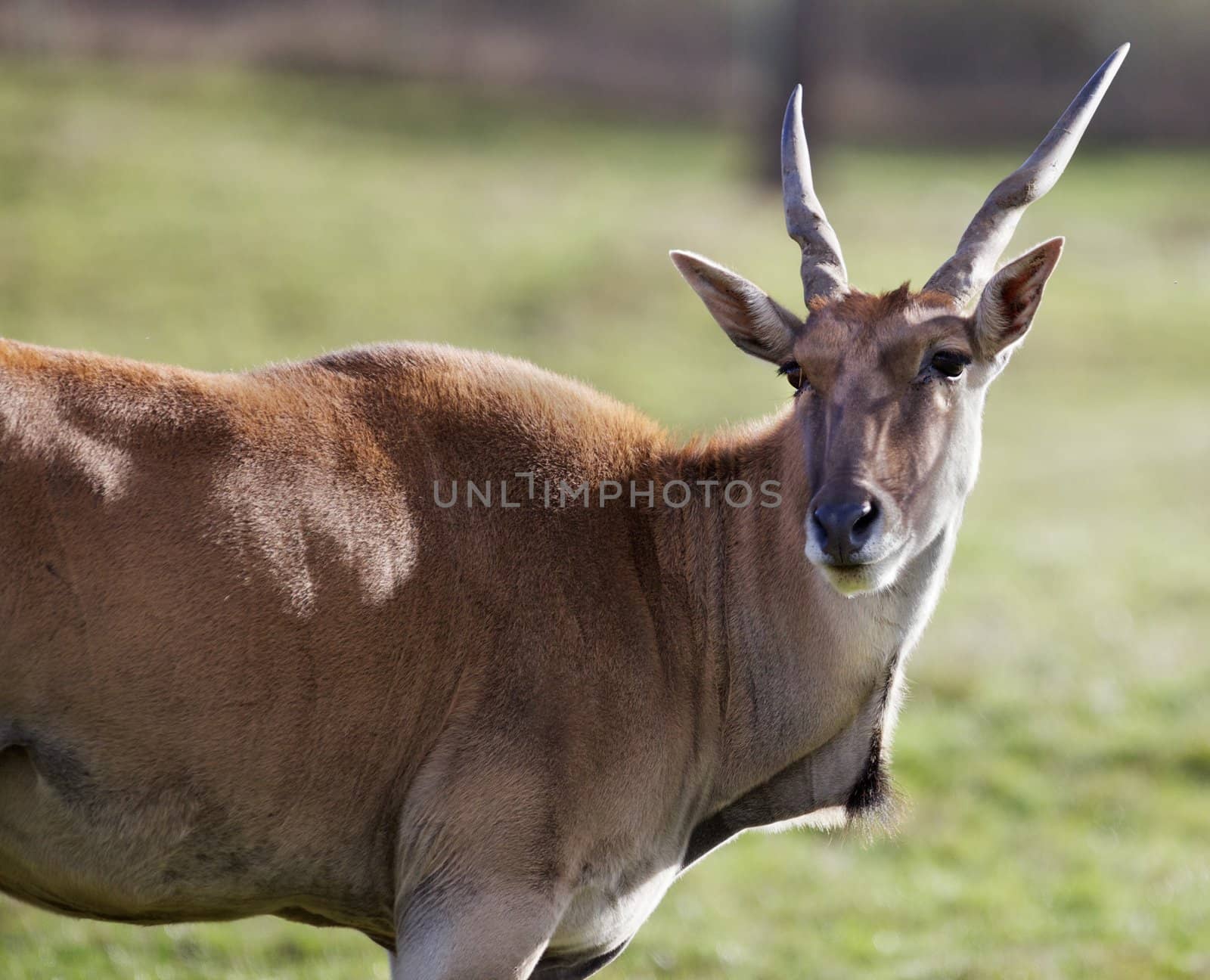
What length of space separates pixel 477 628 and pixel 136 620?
1.04 metres

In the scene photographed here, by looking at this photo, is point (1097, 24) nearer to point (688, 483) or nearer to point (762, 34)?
point (762, 34)

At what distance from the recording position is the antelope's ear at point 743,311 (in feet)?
16.6

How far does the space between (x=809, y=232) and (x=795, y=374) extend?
580mm

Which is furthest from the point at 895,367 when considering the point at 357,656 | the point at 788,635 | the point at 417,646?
the point at 357,656

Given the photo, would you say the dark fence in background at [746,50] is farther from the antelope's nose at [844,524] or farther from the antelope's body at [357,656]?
the antelope's nose at [844,524]

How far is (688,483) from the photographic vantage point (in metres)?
5.26

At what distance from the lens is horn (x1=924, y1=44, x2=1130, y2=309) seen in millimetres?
4973

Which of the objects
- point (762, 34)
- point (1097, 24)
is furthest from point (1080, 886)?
point (1097, 24)

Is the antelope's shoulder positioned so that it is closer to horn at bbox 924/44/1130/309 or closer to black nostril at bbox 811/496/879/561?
black nostril at bbox 811/496/879/561

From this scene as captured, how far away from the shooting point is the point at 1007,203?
5000 millimetres

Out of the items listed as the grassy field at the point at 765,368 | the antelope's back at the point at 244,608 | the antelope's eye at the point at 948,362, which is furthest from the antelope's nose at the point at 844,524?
the grassy field at the point at 765,368

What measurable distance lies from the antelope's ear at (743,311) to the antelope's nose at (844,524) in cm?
81

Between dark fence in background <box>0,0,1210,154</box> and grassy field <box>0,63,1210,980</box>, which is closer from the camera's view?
grassy field <box>0,63,1210,980</box>

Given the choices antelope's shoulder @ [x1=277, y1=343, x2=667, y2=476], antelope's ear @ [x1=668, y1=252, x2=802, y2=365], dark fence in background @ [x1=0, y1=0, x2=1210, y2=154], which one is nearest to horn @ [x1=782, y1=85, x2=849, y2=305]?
antelope's ear @ [x1=668, y1=252, x2=802, y2=365]
